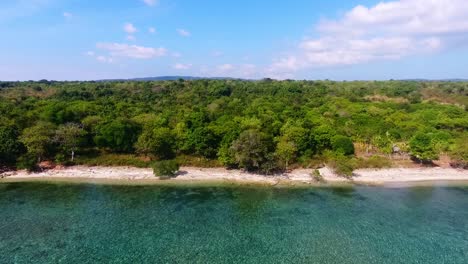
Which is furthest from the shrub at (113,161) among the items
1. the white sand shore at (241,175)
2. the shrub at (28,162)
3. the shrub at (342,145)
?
the shrub at (342,145)

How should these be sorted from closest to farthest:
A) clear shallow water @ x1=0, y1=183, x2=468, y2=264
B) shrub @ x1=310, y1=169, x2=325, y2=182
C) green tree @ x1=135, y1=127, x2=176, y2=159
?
clear shallow water @ x1=0, y1=183, x2=468, y2=264 < shrub @ x1=310, y1=169, x2=325, y2=182 < green tree @ x1=135, y1=127, x2=176, y2=159

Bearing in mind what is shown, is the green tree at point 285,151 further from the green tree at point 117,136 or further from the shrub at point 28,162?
the shrub at point 28,162

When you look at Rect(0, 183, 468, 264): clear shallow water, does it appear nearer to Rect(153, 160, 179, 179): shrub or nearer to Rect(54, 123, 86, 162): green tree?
Rect(153, 160, 179, 179): shrub

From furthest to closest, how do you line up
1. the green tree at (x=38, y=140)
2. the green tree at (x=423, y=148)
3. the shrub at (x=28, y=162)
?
the green tree at (x=423, y=148) < the green tree at (x=38, y=140) < the shrub at (x=28, y=162)

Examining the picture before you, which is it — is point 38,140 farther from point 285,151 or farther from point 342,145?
point 342,145

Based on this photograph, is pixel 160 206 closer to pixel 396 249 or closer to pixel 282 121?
pixel 396 249

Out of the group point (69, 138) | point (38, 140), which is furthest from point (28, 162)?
point (69, 138)

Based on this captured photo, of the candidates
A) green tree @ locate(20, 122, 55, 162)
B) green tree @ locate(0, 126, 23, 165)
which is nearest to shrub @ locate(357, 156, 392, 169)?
green tree @ locate(20, 122, 55, 162)
